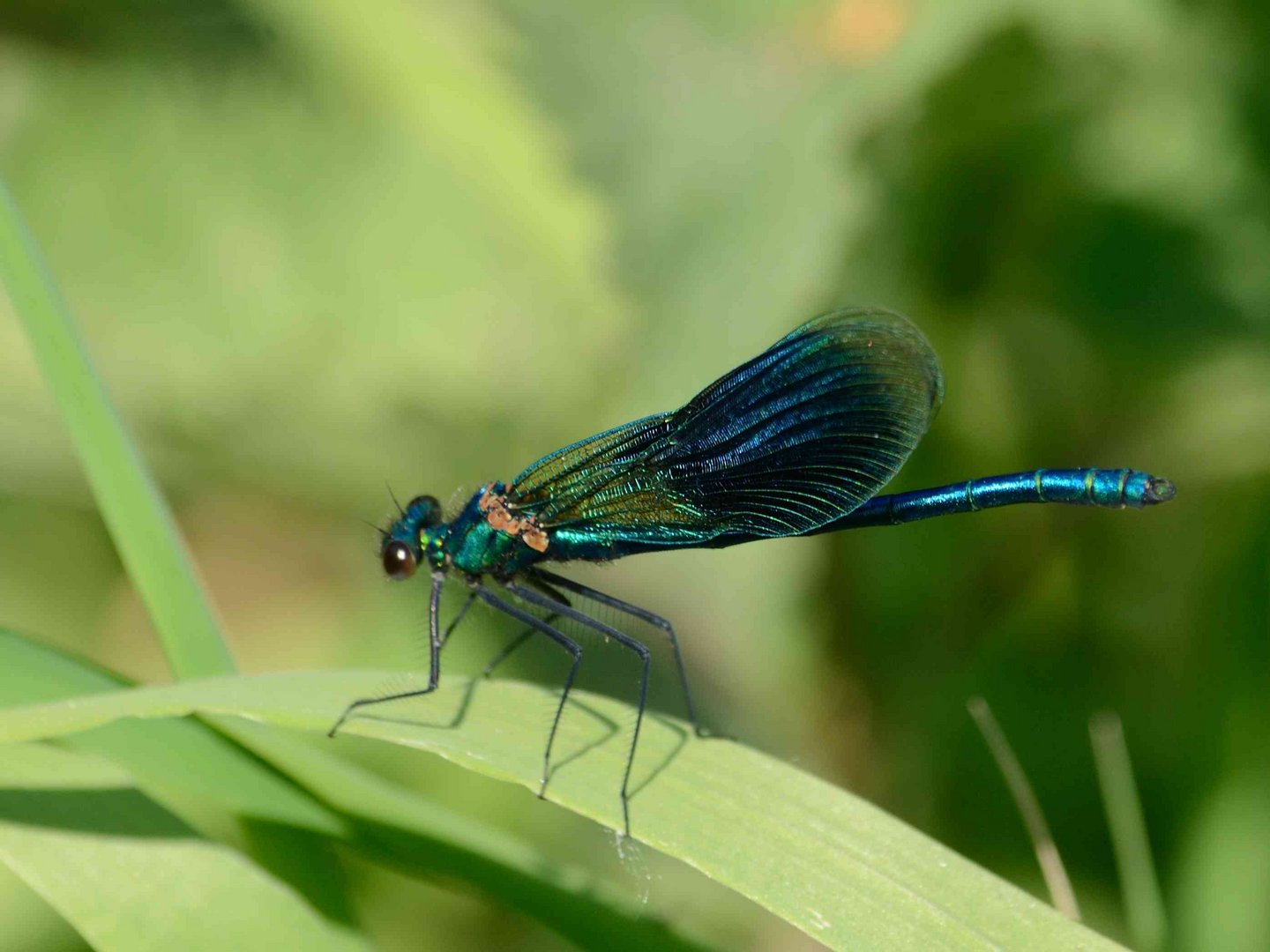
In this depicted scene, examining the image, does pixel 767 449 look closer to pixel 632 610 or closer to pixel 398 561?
pixel 632 610

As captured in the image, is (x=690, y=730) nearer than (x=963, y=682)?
Yes

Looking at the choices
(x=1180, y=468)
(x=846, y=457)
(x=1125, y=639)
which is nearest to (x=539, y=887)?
(x=846, y=457)

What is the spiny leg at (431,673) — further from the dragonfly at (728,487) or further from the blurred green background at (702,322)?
the blurred green background at (702,322)

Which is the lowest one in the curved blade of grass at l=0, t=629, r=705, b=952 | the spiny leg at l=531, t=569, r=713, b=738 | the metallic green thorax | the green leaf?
the green leaf

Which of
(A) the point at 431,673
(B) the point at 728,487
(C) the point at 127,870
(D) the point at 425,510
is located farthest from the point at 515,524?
(C) the point at 127,870

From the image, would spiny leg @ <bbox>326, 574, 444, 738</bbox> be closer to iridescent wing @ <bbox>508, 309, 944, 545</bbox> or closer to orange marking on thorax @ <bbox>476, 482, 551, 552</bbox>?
orange marking on thorax @ <bbox>476, 482, 551, 552</bbox>

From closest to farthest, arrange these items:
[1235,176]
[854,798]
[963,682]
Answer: [854,798] → [1235,176] → [963,682]

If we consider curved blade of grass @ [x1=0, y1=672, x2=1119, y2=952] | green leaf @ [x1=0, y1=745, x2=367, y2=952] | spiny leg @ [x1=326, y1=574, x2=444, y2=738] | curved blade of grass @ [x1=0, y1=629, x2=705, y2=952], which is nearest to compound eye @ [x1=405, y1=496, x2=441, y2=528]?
spiny leg @ [x1=326, y1=574, x2=444, y2=738]

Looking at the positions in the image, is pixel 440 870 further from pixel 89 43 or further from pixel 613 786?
pixel 89 43
